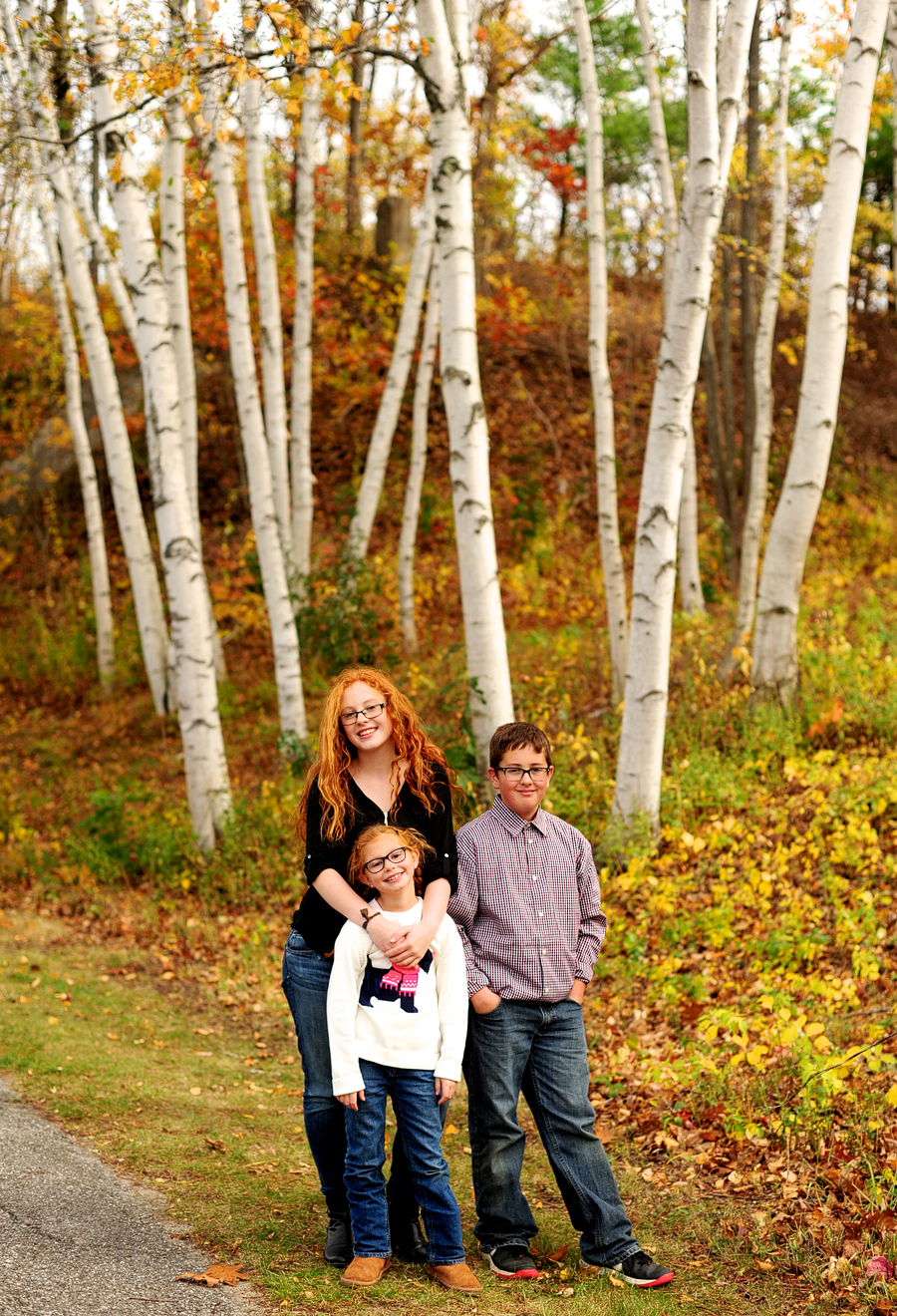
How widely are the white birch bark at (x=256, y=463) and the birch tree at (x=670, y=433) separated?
3.44m

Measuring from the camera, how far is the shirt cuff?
3.00 meters

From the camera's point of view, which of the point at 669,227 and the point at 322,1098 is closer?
the point at 322,1098

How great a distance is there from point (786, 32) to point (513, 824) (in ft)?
29.0

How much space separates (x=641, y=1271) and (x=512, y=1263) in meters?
0.39

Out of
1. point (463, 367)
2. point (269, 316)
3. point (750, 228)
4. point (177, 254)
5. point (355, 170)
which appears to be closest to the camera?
point (463, 367)

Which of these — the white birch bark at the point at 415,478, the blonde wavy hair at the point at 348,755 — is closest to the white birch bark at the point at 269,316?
the white birch bark at the point at 415,478

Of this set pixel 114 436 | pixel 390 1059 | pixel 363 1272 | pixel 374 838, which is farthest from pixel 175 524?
pixel 363 1272

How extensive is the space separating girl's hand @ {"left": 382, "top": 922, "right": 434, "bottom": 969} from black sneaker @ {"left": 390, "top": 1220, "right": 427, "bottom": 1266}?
35.9 inches

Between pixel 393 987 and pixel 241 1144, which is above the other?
pixel 393 987

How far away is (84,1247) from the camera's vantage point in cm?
316

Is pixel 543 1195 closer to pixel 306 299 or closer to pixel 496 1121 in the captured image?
pixel 496 1121

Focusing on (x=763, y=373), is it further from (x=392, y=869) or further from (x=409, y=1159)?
(x=409, y=1159)

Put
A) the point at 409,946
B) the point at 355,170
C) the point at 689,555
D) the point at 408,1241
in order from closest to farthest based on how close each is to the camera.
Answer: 1. the point at 409,946
2. the point at 408,1241
3. the point at 689,555
4. the point at 355,170

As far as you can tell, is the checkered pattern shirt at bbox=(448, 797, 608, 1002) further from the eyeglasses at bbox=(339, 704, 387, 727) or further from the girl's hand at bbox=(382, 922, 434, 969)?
the eyeglasses at bbox=(339, 704, 387, 727)
